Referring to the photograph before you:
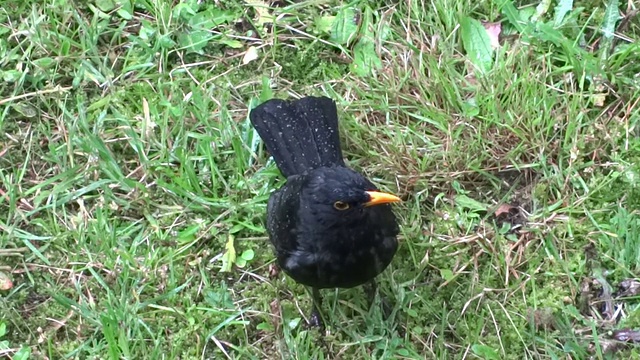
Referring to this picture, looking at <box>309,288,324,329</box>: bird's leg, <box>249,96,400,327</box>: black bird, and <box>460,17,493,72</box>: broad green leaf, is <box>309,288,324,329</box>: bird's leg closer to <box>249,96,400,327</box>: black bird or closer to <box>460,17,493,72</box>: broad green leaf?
<box>249,96,400,327</box>: black bird

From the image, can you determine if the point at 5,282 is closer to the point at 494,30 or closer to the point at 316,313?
the point at 316,313

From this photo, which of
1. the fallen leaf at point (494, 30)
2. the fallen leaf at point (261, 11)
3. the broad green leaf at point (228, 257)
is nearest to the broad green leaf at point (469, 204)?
the fallen leaf at point (494, 30)

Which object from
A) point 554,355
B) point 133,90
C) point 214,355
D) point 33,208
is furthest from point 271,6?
point 554,355

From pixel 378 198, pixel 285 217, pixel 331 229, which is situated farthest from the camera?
pixel 285 217

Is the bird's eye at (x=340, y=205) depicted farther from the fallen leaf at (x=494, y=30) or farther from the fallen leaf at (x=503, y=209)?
the fallen leaf at (x=494, y=30)

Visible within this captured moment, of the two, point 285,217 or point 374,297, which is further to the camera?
point 374,297

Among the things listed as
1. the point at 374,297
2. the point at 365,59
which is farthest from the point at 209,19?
the point at 374,297

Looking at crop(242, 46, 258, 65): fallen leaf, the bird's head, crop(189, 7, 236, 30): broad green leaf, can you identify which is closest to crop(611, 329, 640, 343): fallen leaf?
the bird's head
